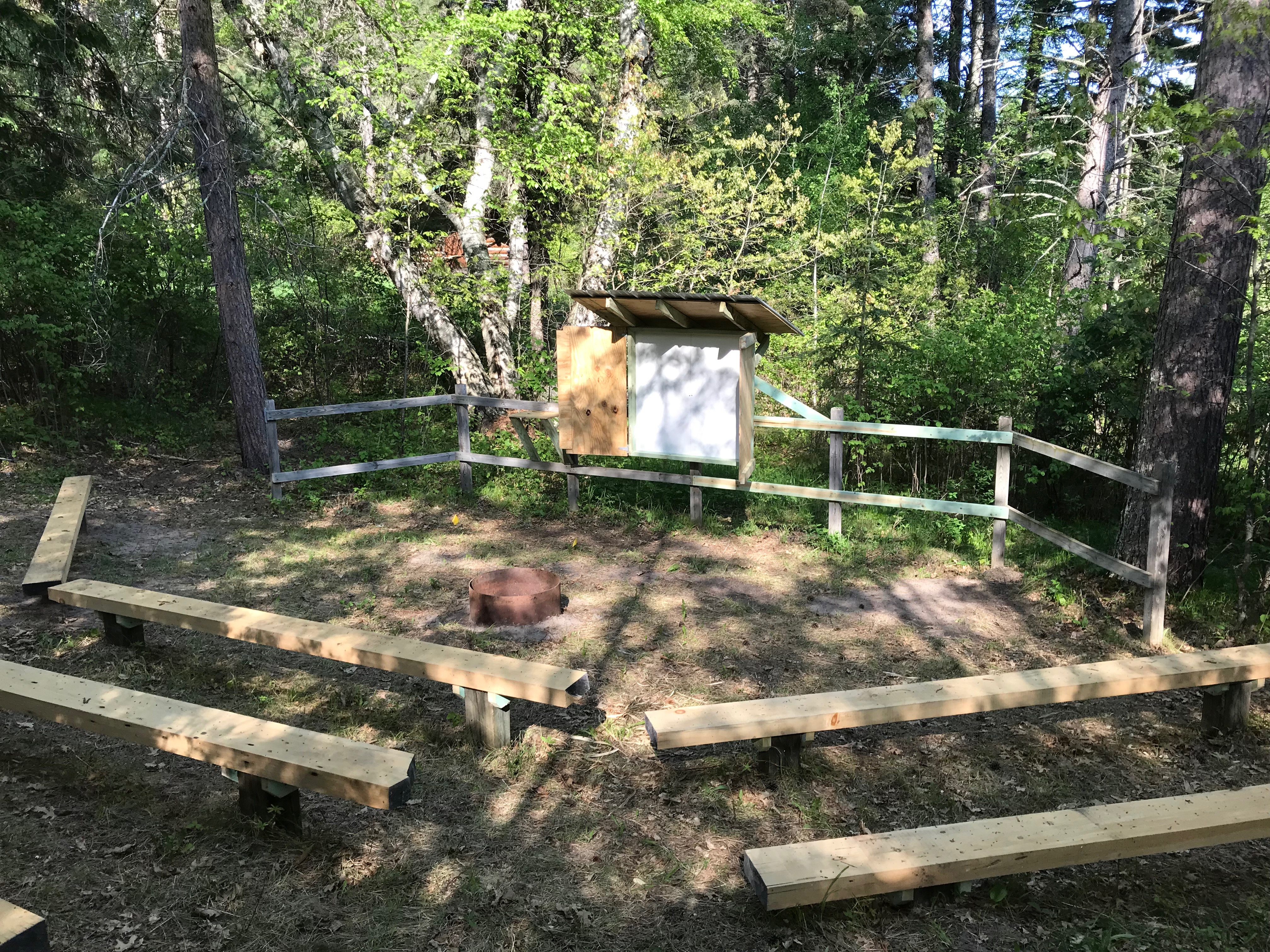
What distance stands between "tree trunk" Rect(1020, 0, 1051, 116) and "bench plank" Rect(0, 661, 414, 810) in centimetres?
2072

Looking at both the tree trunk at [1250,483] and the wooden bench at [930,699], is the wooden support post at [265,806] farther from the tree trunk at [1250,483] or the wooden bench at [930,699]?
the tree trunk at [1250,483]

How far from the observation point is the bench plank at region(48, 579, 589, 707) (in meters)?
4.59

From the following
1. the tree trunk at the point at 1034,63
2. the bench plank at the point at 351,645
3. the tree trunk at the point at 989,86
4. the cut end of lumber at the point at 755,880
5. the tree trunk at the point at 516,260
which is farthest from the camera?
the tree trunk at the point at 989,86

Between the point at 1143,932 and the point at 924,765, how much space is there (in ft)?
4.50

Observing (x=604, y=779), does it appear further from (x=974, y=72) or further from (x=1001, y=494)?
(x=974, y=72)

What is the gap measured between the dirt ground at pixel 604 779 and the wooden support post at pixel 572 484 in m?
1.46

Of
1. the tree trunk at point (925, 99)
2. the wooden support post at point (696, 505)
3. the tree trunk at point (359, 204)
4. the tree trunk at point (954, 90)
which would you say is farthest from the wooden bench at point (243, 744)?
the tree trunk at point (954, 90)

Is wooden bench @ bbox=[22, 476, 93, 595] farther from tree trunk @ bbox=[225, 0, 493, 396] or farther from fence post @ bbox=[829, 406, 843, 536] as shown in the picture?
fence post @ bbox=[829, 406, 843, 536]

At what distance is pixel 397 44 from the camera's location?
1110 centimetres

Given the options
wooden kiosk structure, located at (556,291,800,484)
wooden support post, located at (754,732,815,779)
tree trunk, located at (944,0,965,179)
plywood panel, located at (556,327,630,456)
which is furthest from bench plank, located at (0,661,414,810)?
tree trunk, located at (944,0,965,179)

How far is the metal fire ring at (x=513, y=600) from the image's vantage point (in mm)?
6578

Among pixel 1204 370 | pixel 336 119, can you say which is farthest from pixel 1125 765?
pixel 336 119

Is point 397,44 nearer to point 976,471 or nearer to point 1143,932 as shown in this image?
point 976,471

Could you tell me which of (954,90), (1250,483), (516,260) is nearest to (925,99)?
(954,90)
